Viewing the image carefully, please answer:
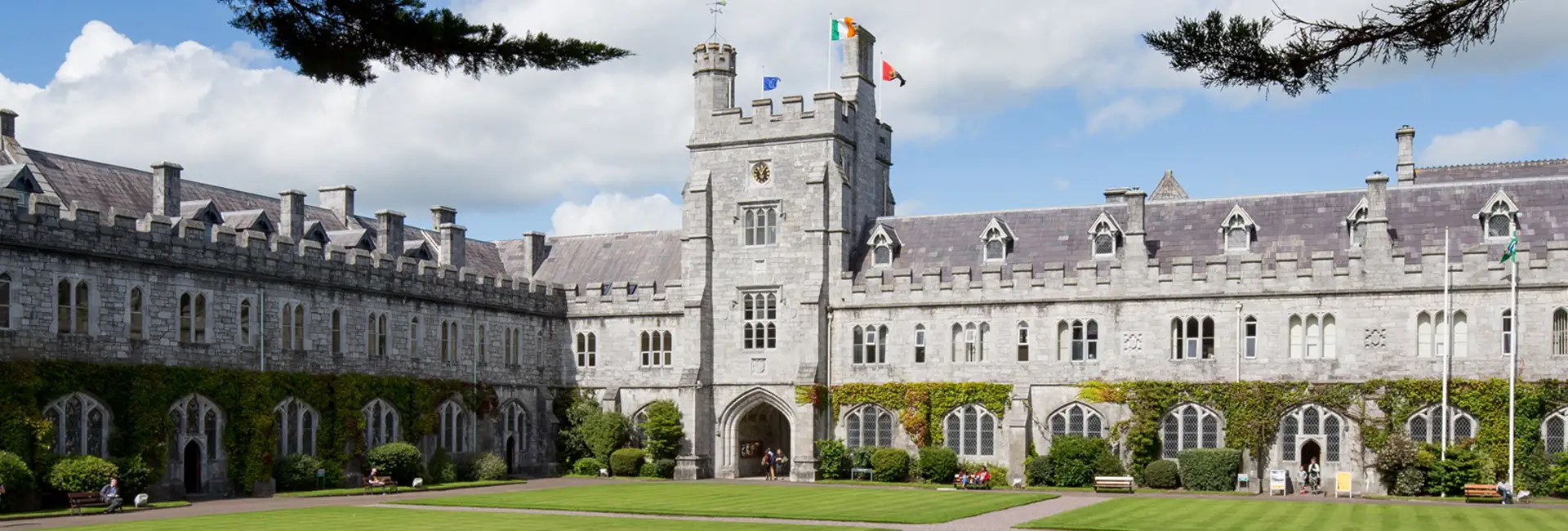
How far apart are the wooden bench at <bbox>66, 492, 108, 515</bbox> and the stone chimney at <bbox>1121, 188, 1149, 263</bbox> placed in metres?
29.0

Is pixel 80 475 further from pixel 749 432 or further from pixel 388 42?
pixel 388 42

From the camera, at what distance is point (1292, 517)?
32406 millimetres

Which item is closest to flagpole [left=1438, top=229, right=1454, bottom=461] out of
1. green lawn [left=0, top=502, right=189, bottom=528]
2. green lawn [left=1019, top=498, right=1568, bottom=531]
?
green lawn [left=1019, top=498, right=1568, bottom=531]

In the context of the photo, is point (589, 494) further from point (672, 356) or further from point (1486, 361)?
point (1486, 361)

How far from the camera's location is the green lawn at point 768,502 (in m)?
33.2

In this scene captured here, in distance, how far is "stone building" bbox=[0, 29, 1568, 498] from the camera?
132 ft

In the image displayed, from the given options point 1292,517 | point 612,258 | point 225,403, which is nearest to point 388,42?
point 1292,517

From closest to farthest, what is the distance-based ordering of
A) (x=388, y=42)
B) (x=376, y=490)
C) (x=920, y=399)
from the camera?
(x=388, y=42), (x=376, y=490), (x=920, y=399)

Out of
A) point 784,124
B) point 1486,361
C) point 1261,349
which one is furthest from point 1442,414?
point 784,124

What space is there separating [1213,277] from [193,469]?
28.7m

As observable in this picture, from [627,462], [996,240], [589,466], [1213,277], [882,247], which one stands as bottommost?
[589,466]

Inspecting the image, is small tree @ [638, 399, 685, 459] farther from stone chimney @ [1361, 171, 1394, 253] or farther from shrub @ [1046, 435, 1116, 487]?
stone chimney @ [1361, 171, 1394, 253]

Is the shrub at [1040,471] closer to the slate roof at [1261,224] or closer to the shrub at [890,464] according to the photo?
the shrub at [890,464]

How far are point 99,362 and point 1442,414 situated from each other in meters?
34.4
